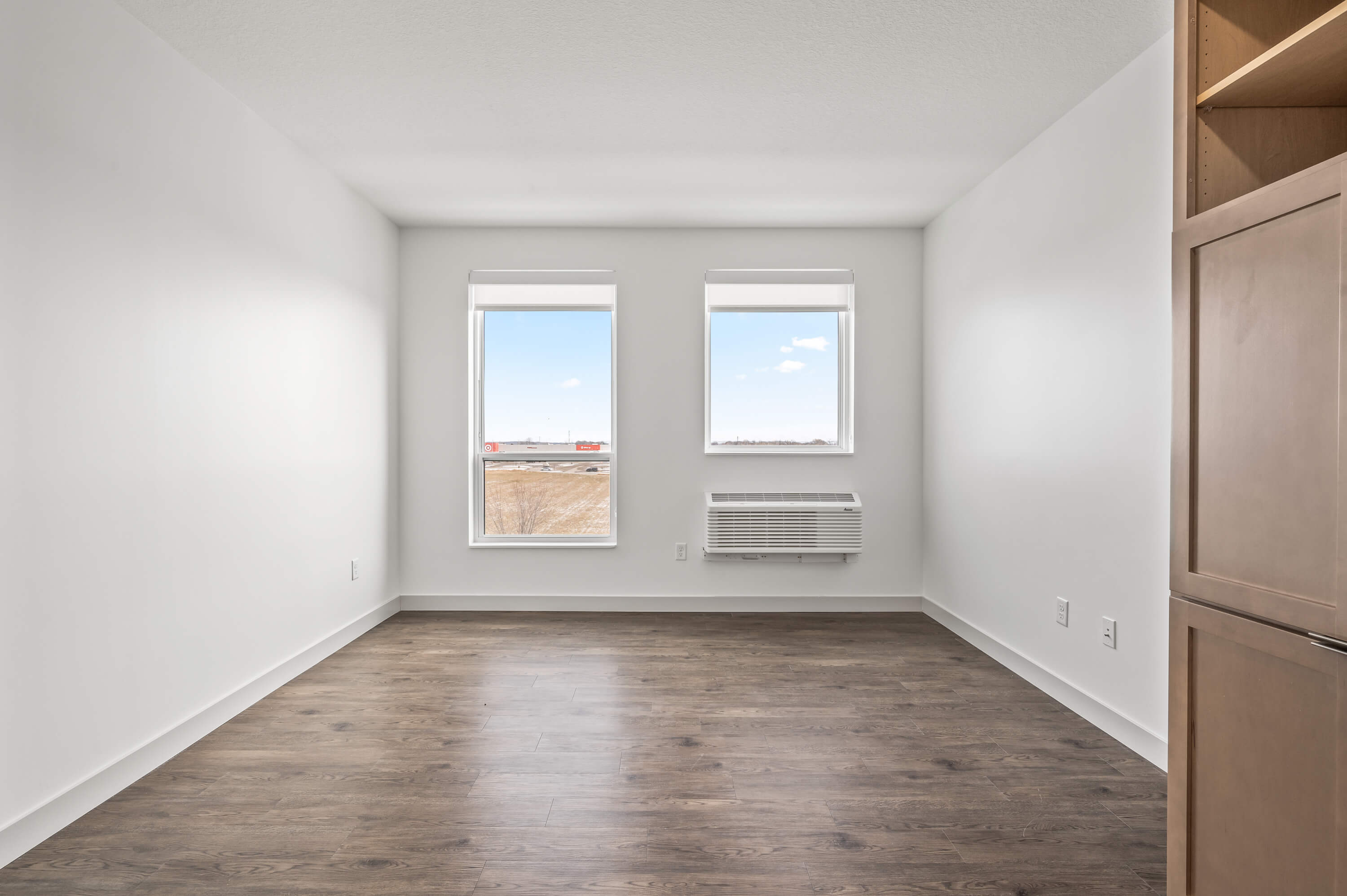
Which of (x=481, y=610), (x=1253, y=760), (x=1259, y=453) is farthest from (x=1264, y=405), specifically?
(x=481, y=610)

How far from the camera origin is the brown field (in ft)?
14.9

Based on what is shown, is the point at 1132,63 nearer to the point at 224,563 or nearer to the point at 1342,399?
the point at 1342,399

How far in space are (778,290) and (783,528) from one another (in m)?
1.59

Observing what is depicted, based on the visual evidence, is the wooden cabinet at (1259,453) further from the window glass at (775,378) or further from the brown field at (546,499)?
the brown field at (546,499)

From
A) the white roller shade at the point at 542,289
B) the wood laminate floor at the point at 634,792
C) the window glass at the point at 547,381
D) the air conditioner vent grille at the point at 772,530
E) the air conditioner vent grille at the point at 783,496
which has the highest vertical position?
the white roller shade at the point at 542,289

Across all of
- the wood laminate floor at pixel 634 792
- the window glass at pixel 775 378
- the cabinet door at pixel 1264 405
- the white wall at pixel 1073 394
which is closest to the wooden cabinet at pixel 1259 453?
the cabinet door at pixel 1264 405

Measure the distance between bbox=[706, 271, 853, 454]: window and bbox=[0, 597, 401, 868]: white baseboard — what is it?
2.71m

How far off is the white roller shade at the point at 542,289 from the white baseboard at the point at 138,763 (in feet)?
7.58

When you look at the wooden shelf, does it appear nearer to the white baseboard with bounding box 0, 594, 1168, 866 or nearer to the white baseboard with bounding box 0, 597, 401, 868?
the white baseboard with bounding box 0, 594, 1168, 866

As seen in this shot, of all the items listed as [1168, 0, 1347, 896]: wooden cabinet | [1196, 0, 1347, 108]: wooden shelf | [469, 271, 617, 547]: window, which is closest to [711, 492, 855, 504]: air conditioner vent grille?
[469, 271, 617, 547]: window

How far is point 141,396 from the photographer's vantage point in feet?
7.41

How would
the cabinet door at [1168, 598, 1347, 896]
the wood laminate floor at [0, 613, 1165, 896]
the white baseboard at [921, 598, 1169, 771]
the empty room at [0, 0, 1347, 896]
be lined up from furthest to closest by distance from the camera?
the white baseboard at [921, 598, 1169, 771], the wood laminate floor at [0, 613, 1165, 896], the empty room at [0, 0, 1347, 896], the cabinet door at [1168, 598, 1347, 896]

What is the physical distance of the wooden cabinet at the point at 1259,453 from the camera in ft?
4.10

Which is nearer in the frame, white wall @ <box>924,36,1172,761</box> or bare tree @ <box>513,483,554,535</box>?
white wall @ <box>924,36,1172,761</box>
